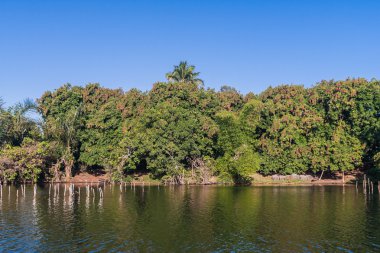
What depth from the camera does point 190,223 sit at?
146 ft

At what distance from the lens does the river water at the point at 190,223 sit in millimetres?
34969

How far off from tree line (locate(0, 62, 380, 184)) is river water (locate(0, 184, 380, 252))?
23.4 m

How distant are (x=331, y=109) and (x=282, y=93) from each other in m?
13.2

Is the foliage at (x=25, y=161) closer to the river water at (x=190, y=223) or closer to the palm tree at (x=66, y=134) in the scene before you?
the palm tree at (x=66, y=134)

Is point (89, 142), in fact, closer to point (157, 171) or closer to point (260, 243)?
point (157, 171)

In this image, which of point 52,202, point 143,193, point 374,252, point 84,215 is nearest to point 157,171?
point 143,193

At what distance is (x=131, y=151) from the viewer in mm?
94062

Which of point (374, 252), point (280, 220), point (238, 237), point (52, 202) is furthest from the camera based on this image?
point (52, 202)

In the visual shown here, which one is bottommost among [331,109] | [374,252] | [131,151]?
[374,252]

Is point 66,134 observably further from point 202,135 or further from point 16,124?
point 202,135

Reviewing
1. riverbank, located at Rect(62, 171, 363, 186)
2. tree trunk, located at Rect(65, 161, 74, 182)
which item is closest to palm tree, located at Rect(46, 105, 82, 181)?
tree trunk, located at Rect(65, 161, 74, 182)

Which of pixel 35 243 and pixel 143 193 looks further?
pixel 143 193

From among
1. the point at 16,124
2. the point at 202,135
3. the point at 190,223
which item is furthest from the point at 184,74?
the point at 190,223

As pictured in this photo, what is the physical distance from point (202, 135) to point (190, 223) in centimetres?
5082
